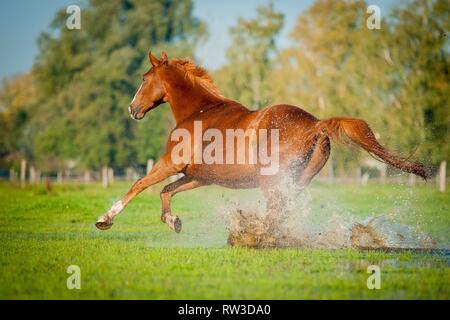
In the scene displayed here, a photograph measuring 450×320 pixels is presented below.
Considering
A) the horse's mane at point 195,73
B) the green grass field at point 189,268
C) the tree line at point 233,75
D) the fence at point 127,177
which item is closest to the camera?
the green grass field at point 189,268

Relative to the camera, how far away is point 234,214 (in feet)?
Result: 30.0

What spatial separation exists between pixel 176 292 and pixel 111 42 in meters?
42.6

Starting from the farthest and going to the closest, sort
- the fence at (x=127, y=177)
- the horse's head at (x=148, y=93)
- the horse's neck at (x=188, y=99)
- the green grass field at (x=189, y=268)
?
the fence at (x=127, y=177) → the horse's head at (x=148, y=93) → the horse's neck at (x=188, y=99) → the green grass field at (x=189, y=268)

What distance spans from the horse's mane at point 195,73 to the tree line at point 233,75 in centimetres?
1739

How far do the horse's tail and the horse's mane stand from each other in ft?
7.06

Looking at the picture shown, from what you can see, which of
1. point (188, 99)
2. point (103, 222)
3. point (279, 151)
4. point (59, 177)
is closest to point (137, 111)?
point (188, 99)

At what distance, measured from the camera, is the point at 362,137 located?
888cm

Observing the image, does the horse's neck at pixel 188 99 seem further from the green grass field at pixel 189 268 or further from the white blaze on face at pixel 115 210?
the green grass field at pixel 189 268

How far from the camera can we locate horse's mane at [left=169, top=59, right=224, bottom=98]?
10.2 metres

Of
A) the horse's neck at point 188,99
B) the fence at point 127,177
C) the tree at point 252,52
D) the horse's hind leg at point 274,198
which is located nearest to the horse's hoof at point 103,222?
the horse's neck at point 188,99

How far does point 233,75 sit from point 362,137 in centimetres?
3207

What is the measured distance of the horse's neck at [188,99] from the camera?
9.95m

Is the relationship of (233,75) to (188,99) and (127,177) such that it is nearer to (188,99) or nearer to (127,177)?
(127,177)

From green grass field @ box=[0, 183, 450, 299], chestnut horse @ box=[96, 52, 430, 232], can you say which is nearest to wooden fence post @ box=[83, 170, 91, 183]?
green grass field @ box=[0, 183, 450, 299]
